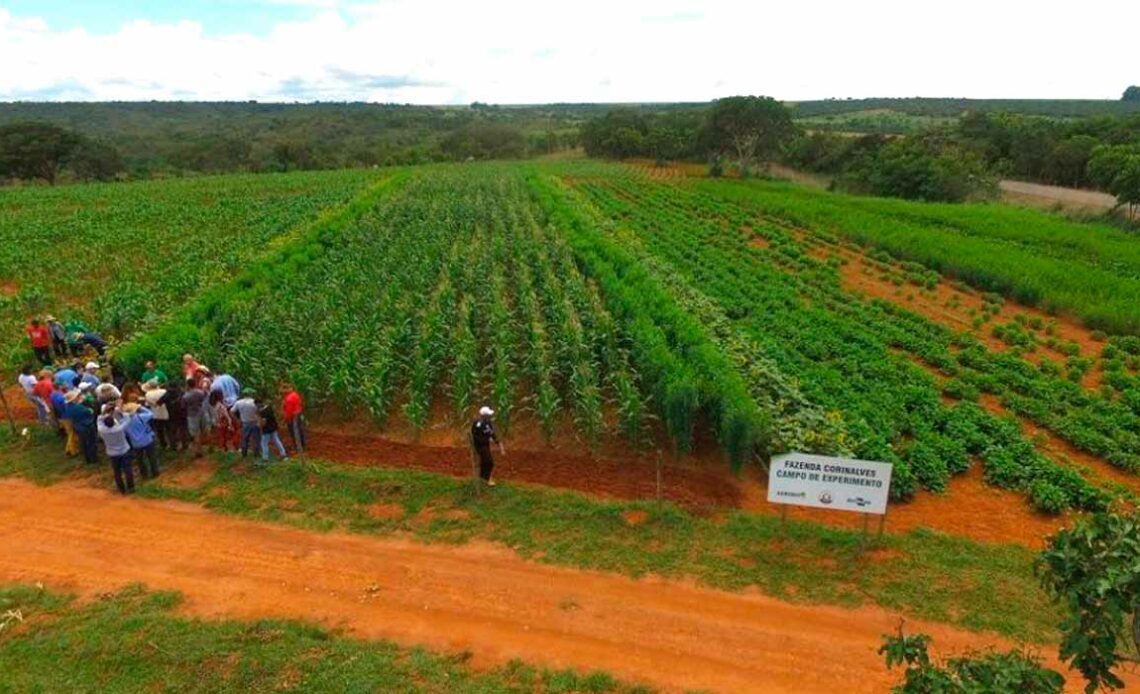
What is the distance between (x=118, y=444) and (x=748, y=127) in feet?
231

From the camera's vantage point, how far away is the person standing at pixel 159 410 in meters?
13.1

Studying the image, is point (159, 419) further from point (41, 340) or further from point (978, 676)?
point (978, 676)

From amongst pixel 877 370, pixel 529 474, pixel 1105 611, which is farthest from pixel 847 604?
pixel 877 370

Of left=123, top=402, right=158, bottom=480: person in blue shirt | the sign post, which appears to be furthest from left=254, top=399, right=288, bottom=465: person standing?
the sign post

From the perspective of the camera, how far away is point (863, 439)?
537 inches

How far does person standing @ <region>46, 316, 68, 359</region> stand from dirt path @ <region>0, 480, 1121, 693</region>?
287 inches

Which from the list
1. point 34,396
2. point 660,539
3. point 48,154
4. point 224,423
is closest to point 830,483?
point 660,539

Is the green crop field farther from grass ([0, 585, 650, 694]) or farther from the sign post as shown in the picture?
grass ([0, 585, 650, 694])

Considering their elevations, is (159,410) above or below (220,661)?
above

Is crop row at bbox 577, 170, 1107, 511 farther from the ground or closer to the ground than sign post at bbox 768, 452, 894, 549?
closer to the ground

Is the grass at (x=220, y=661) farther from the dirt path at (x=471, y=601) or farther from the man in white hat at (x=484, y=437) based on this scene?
the man in white hat at (x=484, y=437)

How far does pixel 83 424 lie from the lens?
42.4ft

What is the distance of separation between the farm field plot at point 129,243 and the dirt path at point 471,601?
33.9ft

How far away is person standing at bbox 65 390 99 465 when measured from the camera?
504 inches
